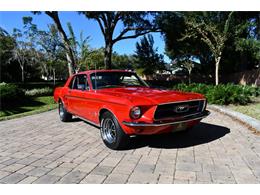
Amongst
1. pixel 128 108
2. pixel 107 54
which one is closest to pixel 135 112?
pixel 128 108

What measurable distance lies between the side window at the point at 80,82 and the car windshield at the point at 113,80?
0.27 metres

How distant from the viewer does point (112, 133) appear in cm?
501

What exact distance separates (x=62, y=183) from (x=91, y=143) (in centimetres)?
202

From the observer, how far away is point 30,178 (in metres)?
3.60

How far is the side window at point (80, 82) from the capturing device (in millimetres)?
6039

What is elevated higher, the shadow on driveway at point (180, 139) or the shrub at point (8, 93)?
the shrub at point (8, 93)

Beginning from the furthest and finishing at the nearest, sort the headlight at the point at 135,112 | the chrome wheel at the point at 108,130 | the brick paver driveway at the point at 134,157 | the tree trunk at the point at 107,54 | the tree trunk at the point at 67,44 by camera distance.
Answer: the tree trunk at the point at 107,54
the tree trunk at the point at 67,44
the chrome wheel at the point at 108,130
the headlight at the point at 135,112
the brick paver driveway at the point at 134,157

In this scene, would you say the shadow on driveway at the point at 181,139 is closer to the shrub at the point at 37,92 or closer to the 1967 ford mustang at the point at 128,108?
the 1967 ford mustang at the point at 128,108

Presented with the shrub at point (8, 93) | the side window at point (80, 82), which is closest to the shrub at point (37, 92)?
the shrub at point (8, 93)

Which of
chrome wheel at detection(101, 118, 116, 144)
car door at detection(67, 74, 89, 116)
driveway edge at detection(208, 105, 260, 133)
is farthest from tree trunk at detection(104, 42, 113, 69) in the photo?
chrome wheel at detection(101, 118, 116, 144)

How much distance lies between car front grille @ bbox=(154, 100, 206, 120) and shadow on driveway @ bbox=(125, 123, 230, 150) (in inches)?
28.1

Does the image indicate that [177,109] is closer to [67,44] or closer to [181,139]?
[181,139]

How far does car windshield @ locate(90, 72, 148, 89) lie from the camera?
19.0ft

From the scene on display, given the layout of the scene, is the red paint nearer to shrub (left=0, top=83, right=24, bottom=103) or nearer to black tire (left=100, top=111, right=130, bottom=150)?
black tire (left=100, top=111, right=130, bottom=150)
